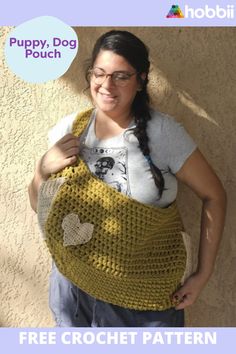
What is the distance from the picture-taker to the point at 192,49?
1.68 metres

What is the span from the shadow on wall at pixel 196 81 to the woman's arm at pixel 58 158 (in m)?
0.35

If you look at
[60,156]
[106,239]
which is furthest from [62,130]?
[106,239]

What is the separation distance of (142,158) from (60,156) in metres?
0.22

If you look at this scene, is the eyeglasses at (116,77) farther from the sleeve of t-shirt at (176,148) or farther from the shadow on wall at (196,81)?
the shadow on wall at (196,81)

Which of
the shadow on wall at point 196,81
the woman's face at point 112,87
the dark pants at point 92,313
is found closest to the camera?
the woman's face at point 112,87

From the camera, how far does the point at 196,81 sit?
1695mm

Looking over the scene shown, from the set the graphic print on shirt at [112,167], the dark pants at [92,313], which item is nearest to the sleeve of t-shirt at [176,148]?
the graphic print on shirt at [112,167]

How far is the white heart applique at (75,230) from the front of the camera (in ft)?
4.60

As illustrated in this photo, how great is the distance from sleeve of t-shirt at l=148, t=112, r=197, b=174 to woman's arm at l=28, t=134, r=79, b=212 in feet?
0.68

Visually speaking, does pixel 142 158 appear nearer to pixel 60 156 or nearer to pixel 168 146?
pixel 168 146

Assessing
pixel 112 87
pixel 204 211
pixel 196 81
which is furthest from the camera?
pixel 196 81

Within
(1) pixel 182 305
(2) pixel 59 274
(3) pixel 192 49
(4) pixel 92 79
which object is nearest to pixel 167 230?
(1) pixel 182 305

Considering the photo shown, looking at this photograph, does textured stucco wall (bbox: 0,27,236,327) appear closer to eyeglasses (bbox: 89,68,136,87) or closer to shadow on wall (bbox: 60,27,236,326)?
shadow on wall (bbox: 60,27,236,326)

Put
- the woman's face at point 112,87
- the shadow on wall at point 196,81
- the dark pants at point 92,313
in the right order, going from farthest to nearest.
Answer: the shadow on wall at point 196,81 < the dark pants at point 92,313 < the woman's face at point 112,87
